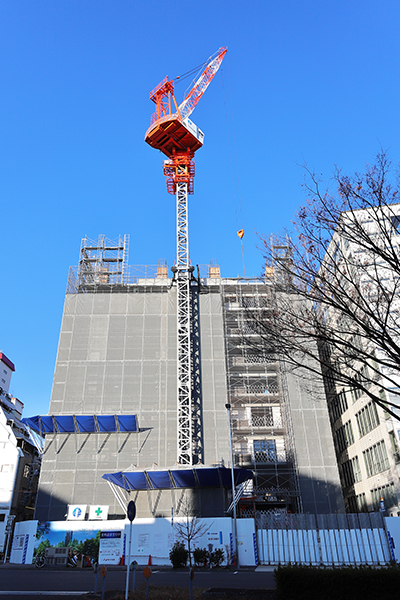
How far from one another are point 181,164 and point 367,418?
31897 millimetres

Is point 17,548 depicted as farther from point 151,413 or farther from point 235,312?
point 235,312

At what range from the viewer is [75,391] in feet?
118

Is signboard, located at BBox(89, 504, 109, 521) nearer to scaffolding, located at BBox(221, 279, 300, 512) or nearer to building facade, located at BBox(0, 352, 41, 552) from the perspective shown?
building facade, located at BBox(0, 352, 41, 552)

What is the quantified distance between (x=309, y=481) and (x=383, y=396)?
865 centimetres

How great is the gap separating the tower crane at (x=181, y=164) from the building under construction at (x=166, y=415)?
107 cm

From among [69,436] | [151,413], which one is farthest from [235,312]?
[69,436]

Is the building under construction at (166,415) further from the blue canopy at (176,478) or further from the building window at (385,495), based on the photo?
the building window at (385,495)

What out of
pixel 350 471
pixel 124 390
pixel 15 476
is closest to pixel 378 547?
pixel 124 390

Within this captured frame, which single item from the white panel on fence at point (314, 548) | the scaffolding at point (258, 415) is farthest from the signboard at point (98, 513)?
the white panel on fence at point (314, 548)

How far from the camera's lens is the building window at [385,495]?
30991 millimetres

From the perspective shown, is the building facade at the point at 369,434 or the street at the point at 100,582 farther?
the building facade at the point at 369,434

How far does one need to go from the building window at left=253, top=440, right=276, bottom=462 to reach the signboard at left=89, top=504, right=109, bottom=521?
1301cm

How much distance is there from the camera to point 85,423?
111 ft

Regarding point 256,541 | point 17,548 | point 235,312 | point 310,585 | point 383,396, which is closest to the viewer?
point 310,585
